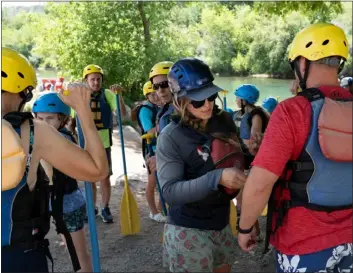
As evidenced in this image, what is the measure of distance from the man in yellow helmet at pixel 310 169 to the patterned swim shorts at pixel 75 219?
1.79 metres

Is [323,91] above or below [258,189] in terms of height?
above

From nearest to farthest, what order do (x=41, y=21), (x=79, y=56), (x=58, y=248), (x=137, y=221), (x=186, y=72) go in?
(x=186, y=72), (x=58, y=248), (x=137, y=221), (x=79, y=56), (x=41, y=21)

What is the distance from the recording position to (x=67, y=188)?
3424 mm

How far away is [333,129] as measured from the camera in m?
1.75

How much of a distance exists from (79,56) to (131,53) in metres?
1.95

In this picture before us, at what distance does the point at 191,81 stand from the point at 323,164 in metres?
0.89

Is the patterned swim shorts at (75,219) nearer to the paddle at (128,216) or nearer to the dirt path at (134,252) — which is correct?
the dirt path at (134,252)

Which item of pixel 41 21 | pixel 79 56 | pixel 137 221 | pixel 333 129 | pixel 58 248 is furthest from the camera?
pixel 41 21

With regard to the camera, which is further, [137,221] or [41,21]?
[41,21]

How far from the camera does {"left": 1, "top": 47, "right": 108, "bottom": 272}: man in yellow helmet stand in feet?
5.96

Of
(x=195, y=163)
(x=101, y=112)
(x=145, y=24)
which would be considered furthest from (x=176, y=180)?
(x=145, y=24)

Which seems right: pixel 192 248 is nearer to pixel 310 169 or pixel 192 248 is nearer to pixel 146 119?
pixel 310 169

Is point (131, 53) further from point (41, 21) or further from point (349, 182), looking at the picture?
point (349, 182)

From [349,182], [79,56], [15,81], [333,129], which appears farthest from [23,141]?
[79,56]
